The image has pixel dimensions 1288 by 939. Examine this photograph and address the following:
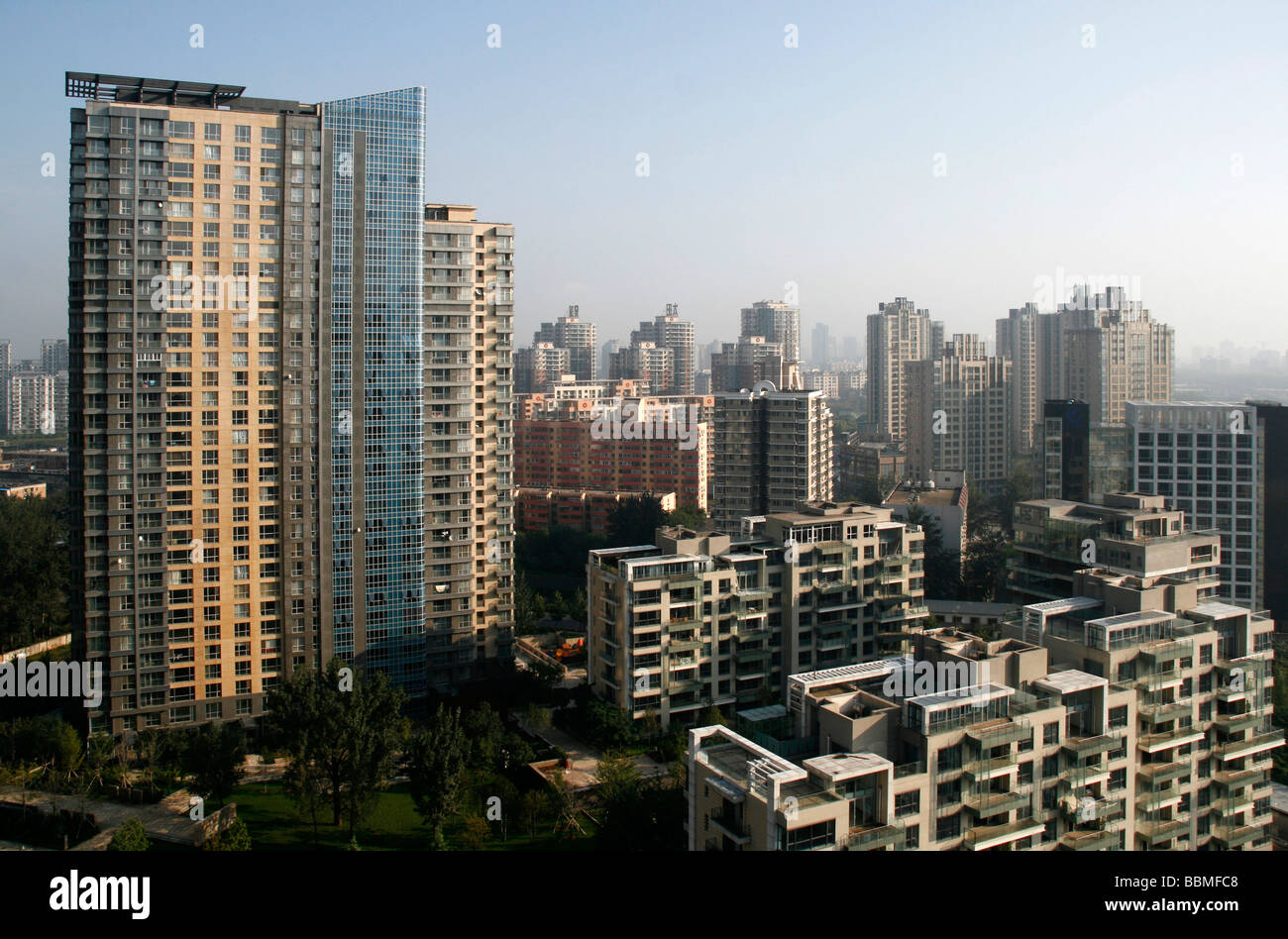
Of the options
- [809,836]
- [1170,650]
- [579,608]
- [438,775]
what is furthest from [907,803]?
[579,608]

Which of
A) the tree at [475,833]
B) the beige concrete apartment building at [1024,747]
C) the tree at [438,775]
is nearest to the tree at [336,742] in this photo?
the tree at [438,775]

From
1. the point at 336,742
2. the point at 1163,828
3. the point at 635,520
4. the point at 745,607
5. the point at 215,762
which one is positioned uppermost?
the point at 635,520

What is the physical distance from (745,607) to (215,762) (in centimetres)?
595

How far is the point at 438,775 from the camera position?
8711mm

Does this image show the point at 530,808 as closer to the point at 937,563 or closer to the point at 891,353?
the point at 937,563

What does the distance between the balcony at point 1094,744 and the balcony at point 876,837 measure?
174 centimetres

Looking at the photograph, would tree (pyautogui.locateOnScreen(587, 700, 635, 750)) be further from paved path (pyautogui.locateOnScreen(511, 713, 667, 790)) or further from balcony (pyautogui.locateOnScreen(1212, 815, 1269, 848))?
balcony (pyautogui.locateOnScreen(1212, 815, 1269, 848))

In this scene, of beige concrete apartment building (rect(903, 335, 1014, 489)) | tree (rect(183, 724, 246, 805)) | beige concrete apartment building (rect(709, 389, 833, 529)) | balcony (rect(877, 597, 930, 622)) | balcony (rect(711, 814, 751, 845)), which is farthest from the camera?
beige concrete apartment building (rect(903, 335, 1014, 489))

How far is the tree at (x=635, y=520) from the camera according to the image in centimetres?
2159

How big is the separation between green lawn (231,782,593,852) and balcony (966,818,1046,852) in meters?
3.44

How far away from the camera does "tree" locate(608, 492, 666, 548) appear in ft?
70.8

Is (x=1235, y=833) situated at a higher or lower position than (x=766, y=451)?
lower

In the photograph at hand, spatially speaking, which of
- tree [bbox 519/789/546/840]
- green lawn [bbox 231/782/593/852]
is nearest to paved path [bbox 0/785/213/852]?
green lawn [bbox 231/782/593/852]
